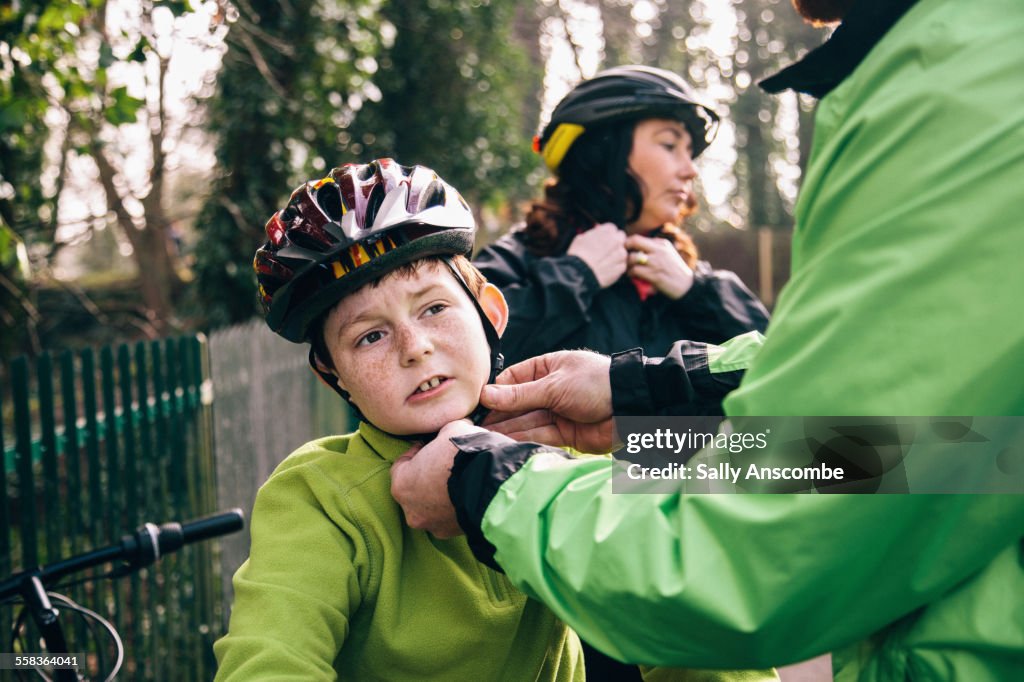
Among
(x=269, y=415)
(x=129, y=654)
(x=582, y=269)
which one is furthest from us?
(x=269, y=415)

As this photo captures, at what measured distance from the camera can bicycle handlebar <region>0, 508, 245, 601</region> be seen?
7.72 ft

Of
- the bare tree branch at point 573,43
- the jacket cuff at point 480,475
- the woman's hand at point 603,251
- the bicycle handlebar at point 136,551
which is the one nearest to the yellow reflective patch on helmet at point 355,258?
the jacket cuff at point 480,475

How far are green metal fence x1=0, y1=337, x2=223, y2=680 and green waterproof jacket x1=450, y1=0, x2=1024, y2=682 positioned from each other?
3.06 metres

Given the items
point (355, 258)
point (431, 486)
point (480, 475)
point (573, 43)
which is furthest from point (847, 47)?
point (573, 43)

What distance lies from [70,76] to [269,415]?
8.16ft

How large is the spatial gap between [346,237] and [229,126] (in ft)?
26.2

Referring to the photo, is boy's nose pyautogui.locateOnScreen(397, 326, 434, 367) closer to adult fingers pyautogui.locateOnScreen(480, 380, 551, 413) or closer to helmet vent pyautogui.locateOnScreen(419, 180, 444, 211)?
adult fingers pyautogui.locateOnScreen(480, 380, 551, 413)

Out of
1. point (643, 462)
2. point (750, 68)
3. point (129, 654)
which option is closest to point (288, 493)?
point (643, 462)

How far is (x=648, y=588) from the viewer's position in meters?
1.12

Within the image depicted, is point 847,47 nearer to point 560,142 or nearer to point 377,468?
point 377,468

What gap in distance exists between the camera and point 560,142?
3682 millimetres

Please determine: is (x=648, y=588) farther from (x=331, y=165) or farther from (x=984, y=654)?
(x=331, y=165)

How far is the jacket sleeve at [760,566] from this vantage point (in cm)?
106

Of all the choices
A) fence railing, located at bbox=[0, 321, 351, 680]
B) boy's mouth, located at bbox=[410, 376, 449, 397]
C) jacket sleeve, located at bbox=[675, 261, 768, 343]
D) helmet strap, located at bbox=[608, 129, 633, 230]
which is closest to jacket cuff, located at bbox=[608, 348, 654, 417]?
boy's mouth, located at bbox=[410, 376, 449, 397]
